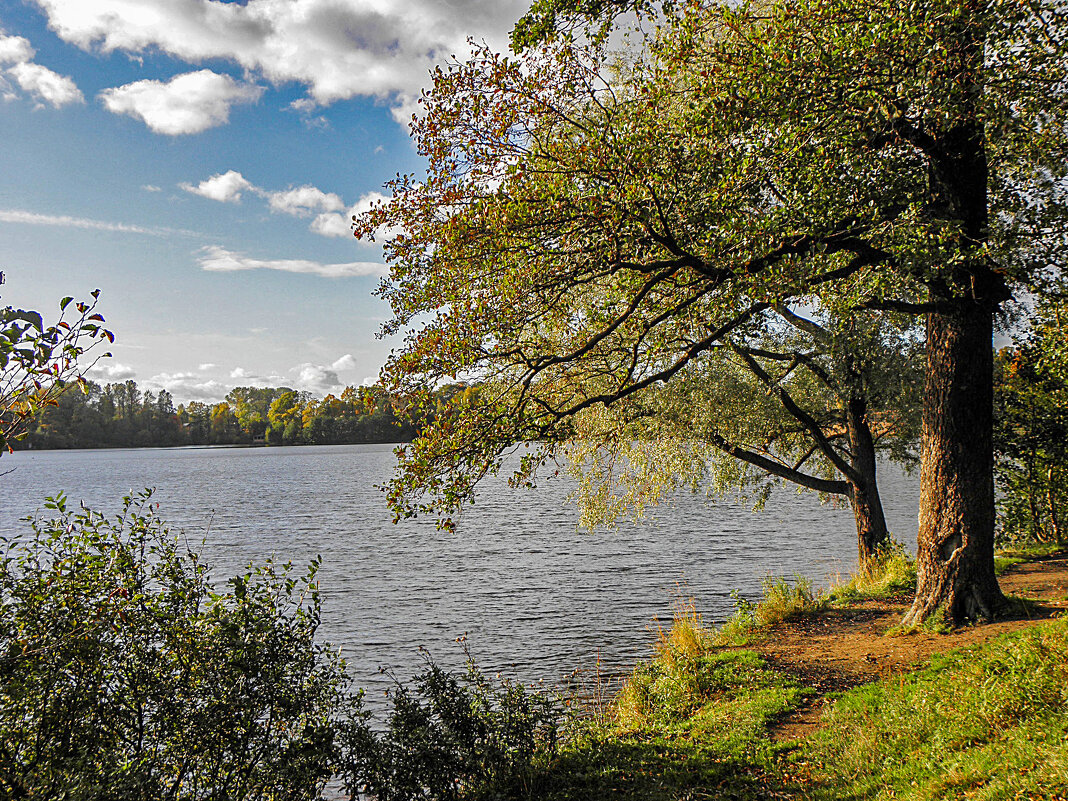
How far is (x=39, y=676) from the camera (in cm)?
531

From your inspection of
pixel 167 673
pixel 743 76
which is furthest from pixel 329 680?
pixel 743 76

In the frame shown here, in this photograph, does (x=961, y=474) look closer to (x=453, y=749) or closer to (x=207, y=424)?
(x=453, y=749)

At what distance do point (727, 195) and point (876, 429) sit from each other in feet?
37.0

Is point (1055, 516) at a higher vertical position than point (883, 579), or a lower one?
higher

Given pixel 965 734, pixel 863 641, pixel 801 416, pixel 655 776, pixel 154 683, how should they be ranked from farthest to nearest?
pixel 801 416, pixel 863 641, pixel 655 776, pixel 154 683, pixel 965 734

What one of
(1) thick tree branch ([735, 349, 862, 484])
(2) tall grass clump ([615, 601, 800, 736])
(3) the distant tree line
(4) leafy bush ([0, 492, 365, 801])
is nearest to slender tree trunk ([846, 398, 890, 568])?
(1) thick tree branch ([735, 349, 862, 484])

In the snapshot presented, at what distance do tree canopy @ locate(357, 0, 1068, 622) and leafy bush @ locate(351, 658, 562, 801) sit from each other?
2.20 metres

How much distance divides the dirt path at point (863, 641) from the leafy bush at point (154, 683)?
199 inches

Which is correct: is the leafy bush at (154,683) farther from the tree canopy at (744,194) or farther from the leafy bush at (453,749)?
the tree canopy at (744,194)

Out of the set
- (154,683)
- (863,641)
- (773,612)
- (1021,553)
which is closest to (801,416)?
(773,612)

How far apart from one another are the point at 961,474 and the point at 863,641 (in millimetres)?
2922

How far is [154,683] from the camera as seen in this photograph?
6.17 metres

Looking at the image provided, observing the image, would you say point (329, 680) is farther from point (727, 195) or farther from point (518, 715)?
point (727, 195)

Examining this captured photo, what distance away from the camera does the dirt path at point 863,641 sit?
8773 millimetres
